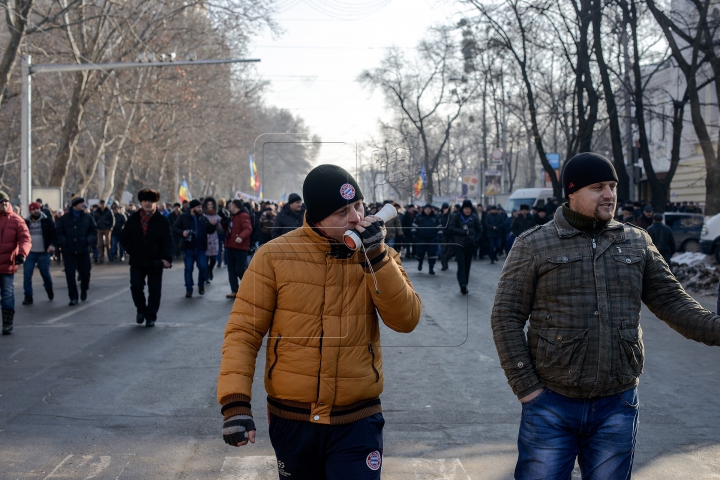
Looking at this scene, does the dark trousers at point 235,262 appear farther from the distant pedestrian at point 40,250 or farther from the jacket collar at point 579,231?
the jacket collar at point 579,231

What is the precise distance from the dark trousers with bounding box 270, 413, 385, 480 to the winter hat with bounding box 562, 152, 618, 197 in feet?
4.15

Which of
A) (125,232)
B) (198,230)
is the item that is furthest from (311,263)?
(198,230)

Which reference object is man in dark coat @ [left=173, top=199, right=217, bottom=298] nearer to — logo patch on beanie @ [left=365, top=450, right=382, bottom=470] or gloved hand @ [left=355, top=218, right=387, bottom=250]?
logo patch on beanie @ [left=365, top=450, right=382, bottom=470]

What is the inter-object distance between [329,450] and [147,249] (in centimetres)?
811

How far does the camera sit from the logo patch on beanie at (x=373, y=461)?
298cm

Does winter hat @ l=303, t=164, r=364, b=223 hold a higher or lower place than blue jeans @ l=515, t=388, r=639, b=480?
higher

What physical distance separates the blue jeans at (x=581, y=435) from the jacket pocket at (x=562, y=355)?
3.2 inches

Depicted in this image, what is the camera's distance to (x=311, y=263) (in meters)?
3.06

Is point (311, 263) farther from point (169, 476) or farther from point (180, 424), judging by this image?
point (180, 424)

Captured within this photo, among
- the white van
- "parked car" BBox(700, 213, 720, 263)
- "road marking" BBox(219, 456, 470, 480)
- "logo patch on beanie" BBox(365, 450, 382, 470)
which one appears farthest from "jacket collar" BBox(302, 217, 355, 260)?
the white van

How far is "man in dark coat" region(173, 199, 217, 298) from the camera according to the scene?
14.3 metres

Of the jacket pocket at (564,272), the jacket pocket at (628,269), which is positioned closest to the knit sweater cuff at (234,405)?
the jacket pocket at (564,272)

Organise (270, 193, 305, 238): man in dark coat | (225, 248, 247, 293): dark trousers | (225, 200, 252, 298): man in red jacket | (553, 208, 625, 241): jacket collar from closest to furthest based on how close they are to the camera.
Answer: (553, 208, 625, 241): jacket collar < (270, 193, 305, 238): man in dark coat < (225, 200, 252, 298): man in red jacket < (225, 248, 247, 293): dark trousers

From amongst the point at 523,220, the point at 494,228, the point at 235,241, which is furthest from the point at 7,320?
the point at 494,228
